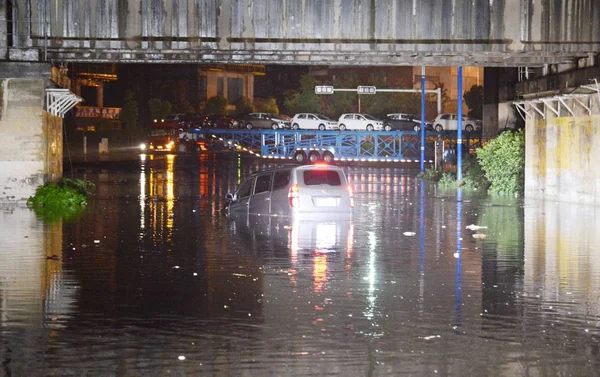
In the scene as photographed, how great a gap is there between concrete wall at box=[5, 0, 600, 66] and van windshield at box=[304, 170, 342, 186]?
4.90 meters

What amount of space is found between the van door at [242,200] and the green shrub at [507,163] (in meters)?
12.4

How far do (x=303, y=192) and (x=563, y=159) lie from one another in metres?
9.30

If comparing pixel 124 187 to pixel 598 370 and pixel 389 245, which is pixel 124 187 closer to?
pixel 389 245

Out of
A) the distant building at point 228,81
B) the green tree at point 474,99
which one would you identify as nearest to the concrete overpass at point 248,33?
the green tree at point 474,99

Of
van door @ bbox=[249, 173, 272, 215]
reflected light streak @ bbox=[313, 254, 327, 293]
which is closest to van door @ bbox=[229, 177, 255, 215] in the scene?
van door @ bbox=[249, 173, 272, 215]

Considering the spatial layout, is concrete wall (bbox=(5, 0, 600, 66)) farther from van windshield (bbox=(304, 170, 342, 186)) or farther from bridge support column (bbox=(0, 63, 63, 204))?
van windshield (bbox=(304, 170, 342, 186))

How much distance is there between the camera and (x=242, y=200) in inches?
939

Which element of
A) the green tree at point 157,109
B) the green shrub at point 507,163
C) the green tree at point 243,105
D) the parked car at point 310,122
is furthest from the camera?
the green tree at point 243,105

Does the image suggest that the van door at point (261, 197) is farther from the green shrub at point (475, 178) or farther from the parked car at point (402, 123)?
the parked car at point (402, 123)

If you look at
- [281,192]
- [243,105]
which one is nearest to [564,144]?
[281,192]

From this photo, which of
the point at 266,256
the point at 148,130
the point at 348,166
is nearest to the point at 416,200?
the point at 266,256

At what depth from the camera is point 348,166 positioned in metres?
60.4

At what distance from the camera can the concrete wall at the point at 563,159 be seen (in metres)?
26.2

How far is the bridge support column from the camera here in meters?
26.0
